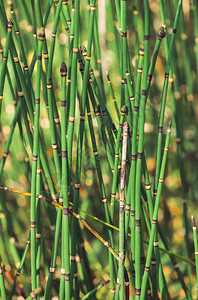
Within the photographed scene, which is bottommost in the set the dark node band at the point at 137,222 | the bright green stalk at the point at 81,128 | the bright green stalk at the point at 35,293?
the bright green stalk at the point at 35,293

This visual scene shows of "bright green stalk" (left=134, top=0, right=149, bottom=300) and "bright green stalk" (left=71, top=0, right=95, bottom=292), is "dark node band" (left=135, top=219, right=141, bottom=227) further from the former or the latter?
"bright green stalk" (left=71, top=0, right=95, bottom=292)

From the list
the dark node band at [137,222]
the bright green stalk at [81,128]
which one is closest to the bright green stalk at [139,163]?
the dark node band at [137,222]

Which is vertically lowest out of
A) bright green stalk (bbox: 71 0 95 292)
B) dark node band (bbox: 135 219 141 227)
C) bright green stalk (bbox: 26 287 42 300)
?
bright green stalk (bbox: 26 287 42 300)

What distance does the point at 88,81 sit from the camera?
0.79 meters

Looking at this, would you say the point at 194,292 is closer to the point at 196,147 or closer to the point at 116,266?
the point at 116,266

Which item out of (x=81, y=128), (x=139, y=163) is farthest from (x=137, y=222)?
(x=81, y=128)

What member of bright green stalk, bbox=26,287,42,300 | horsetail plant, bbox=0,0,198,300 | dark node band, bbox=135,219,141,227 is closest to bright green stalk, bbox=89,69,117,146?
horsetail plant, bbox=0,0,198,300

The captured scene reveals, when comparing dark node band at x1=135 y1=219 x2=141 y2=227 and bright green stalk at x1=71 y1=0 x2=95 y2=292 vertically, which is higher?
bright green stalk at x1=71 y1=0 x2=95 y2=292

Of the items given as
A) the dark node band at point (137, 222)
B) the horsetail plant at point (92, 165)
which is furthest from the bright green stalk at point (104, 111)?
the dark node band at point (137, 222)

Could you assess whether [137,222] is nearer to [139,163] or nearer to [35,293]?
[139,163]

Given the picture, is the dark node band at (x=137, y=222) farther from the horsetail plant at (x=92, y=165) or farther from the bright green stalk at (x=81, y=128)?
the bright green stalk at (x=81, y=128)

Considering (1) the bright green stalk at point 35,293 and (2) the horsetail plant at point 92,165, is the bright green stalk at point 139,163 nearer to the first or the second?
(2) the horsetail plant at point 92,165

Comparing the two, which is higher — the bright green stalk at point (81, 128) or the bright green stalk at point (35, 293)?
the bright green stalk at point (81, 128)

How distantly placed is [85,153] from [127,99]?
188 mm
